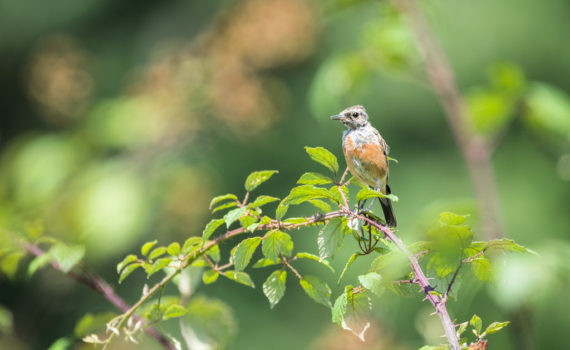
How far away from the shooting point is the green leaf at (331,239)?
3.42ft

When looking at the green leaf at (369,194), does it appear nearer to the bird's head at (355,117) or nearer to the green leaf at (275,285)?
the green leaf at (275,285)

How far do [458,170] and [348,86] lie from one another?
13.1ft

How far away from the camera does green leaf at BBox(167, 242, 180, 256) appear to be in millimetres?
1164

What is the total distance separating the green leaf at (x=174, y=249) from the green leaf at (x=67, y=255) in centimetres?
25

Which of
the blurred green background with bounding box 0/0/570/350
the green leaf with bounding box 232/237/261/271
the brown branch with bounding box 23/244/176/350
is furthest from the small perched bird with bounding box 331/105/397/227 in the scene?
the green leaf with bounding box 232/237/261/271

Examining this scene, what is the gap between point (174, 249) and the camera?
1.18 metres

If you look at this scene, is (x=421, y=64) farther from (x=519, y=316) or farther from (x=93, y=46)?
(x=93, y=46)

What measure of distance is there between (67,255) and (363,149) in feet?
3.14

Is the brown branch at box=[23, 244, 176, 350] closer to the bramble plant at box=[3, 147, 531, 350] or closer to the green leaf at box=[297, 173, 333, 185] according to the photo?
the bramble plant at box=[3, 147, 531, 350]

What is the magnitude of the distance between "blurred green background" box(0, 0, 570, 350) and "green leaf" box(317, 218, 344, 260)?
0.18 m

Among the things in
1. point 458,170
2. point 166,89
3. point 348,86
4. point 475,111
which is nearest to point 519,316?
point 475,111

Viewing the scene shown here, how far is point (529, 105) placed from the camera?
7.63 feet

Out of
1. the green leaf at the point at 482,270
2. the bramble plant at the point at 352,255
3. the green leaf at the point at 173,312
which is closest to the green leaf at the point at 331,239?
the bramble plant at the point at 352,255

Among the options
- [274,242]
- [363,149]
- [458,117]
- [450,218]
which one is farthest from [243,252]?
[458,117]
